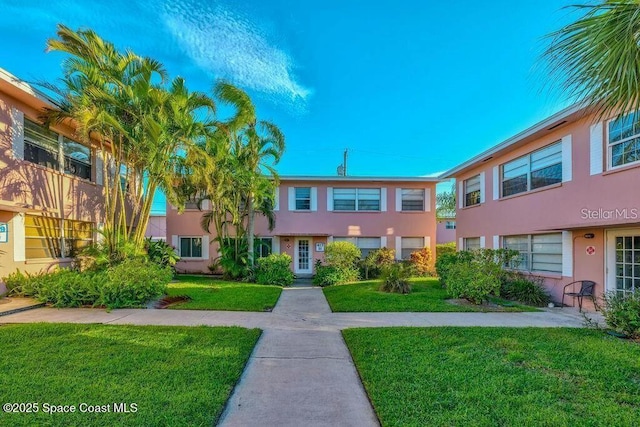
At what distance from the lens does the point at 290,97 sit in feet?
56.8

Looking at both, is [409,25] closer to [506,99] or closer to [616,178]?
[506,99]

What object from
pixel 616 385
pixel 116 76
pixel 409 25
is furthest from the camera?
pixel 409 25

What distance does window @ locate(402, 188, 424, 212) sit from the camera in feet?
59.4

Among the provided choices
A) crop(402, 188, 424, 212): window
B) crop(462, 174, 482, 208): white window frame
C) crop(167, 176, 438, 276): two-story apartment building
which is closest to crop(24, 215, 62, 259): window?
crop(167, 176, 438, 276): two-story apartment building

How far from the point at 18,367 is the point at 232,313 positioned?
412 centimetres

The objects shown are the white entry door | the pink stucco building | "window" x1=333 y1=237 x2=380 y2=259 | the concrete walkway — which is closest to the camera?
the concrete walkway

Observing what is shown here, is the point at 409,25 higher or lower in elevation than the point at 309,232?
higher

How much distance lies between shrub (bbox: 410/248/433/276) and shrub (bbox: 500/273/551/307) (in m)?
5.89

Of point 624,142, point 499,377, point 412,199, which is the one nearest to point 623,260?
point 624,142

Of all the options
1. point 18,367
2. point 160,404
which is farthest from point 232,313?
point 160,404

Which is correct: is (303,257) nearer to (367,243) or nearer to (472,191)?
(367,243)

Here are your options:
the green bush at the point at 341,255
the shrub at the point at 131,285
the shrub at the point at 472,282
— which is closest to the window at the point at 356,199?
the green bush at the point at 341,255

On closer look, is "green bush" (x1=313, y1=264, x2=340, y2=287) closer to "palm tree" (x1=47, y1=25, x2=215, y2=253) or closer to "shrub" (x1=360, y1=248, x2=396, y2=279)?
"shrub" (x1=360, y1=248, x2=396, y2=279)

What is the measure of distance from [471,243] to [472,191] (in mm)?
2456
